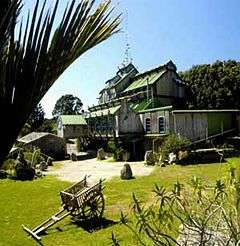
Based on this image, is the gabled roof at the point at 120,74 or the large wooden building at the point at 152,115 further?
the gabled roof at the point at 120,74

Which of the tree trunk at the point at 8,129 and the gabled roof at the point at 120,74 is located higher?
the gabled roof at the point at 120,74

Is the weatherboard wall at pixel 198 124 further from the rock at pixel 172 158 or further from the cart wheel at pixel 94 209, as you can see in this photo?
the cart wheel at pixel 94 209

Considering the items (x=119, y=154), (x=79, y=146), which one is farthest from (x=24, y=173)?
(x=79, y=146)

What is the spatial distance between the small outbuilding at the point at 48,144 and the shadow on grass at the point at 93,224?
110 ft

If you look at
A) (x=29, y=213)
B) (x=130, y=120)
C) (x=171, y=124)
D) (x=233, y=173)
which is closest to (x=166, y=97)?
(x=130, y=120)

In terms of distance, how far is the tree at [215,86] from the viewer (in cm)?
4838

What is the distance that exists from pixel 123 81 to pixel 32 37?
52.1 metres

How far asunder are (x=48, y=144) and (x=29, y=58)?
47.8 m

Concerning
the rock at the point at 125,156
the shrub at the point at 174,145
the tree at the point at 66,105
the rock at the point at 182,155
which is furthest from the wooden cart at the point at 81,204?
the tree at the point at 66,105

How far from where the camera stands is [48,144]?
48969mm

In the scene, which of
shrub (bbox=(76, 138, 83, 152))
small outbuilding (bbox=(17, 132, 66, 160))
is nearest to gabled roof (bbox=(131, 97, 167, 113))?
shrub (bbox=(76, 138, 83, 152))

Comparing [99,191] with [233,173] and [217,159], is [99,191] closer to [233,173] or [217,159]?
[233,173]

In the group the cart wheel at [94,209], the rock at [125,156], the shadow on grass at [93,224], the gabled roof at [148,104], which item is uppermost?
the gabled roof at [148,104]

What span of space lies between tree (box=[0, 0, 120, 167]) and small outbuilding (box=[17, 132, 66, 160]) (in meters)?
46.6
